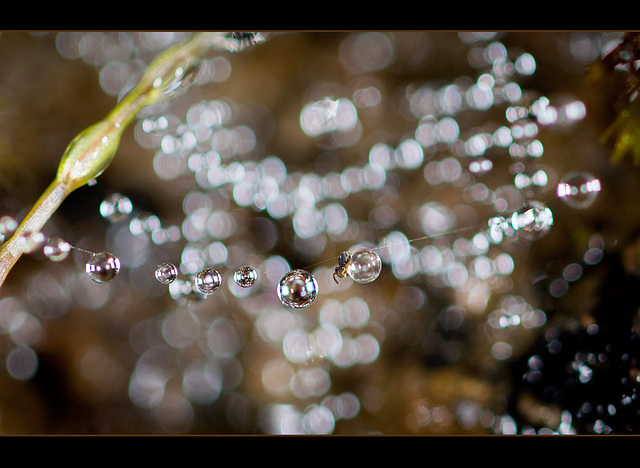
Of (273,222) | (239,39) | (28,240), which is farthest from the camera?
(273,222)

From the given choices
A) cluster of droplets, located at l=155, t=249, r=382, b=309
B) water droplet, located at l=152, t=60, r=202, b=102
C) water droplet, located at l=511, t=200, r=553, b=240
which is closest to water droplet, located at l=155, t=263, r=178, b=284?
cluster of droplets, located at l=155, t=249, r=382, b=309

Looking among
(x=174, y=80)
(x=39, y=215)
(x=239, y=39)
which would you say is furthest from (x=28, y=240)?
(x=239, y=39)

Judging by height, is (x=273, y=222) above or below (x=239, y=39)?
below

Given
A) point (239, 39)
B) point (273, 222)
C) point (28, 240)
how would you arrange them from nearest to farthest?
1. point (28, 240)
2. point (239, 39)
3. point (273, 222)

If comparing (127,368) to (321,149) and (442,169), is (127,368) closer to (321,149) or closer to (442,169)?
(321,149)

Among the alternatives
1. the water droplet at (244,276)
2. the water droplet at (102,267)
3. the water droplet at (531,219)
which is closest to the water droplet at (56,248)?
the water droplet at (102,267)

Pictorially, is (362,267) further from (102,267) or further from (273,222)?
(273,222)

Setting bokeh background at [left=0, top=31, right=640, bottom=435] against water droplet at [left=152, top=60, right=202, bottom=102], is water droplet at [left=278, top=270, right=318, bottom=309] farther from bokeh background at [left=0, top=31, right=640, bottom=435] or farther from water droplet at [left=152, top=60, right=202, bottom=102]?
bokeh background at [left=0, top=31, right=640, bottom=435]

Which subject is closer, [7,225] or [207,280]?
[207,280]

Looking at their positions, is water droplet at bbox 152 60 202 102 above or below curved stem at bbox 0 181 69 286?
above
